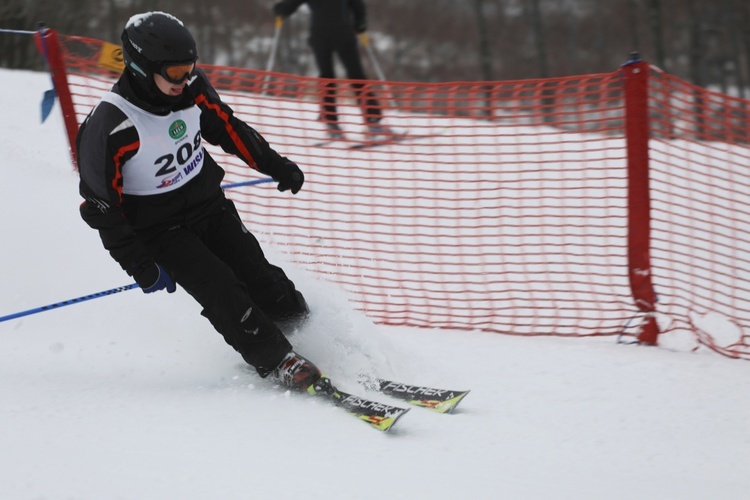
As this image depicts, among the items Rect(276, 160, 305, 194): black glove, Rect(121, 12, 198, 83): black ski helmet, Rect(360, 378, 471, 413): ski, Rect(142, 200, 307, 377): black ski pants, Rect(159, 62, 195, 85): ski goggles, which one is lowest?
Rect(360, 378, 471, 413): ski

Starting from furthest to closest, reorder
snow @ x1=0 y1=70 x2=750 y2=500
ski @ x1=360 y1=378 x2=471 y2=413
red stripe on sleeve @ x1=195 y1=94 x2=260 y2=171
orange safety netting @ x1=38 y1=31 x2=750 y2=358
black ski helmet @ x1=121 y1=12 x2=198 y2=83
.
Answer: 1. orange safety netting @ x1=38 y1=31 x2=750 y2=358
2. red stripe on sleeve @ x1=195 y1=94 x2=260 y2=171
3. ski @ x1=360 y1=378 x2=471 y2=413
4. black ski helmet @ x1=121 y1=12 x2=198 y2=83
5. snow @ x1=0 y1=70 x2=750 y2=500

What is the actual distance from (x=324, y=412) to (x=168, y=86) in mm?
1499

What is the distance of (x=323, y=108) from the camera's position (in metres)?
7.86

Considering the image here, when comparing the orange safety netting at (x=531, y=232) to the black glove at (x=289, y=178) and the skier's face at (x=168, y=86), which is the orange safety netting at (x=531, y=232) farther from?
the skier's face at (x=168, y=86)

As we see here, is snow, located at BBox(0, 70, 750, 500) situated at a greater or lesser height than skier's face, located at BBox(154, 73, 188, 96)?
lesser

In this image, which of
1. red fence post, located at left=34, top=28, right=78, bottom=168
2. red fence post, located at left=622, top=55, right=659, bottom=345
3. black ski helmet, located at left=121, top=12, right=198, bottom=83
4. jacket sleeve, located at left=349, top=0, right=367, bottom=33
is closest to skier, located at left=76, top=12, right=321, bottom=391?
black ski helmet, located at left=121, top=12, right=198, bottom=83

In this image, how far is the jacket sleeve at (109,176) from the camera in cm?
335

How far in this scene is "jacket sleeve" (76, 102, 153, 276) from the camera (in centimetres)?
335

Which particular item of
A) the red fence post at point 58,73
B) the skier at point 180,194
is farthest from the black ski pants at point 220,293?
the red fence post at point 58,73

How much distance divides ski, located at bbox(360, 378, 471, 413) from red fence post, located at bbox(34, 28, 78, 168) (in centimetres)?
280

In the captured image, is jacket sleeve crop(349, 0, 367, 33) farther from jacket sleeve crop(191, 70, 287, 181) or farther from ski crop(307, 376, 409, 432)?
ski crop(307, 376, 409, 432)

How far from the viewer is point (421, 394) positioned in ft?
12.1

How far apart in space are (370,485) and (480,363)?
1385 millimetres

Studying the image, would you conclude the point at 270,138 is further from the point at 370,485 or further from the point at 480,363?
the point at 370,485
